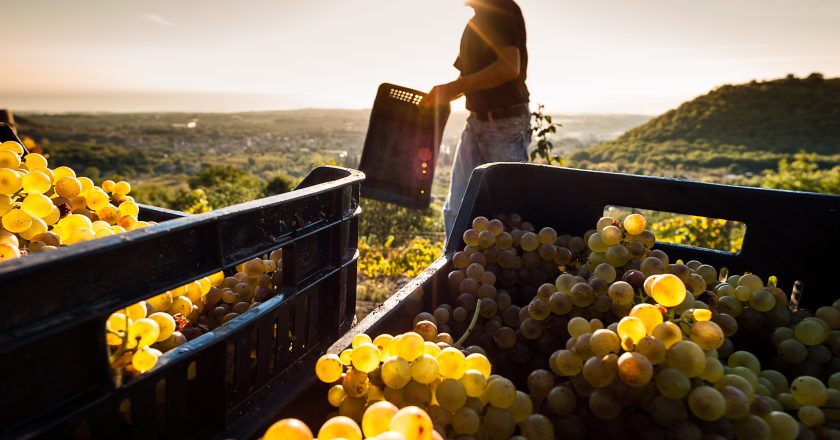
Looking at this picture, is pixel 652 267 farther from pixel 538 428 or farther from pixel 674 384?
pixel 538 428

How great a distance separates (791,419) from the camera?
0.85 m

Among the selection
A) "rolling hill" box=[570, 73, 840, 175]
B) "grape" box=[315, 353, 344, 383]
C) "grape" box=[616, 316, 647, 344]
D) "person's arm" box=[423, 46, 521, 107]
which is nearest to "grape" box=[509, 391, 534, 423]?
"grape" box=[616, 316, 647, 344]

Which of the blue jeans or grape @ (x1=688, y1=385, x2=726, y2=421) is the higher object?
the blue jeans

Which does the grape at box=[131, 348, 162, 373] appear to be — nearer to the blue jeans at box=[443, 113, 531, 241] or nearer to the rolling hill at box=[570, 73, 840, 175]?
the blue jeans at box=[443, 113, 531, 241]

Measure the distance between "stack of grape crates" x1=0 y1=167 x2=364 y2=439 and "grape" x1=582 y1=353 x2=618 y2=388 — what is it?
1.72 ft

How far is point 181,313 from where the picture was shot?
1.10 meters

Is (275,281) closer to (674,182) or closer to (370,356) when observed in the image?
(370,356)

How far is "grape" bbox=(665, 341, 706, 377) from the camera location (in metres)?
0.83

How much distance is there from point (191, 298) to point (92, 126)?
101 m

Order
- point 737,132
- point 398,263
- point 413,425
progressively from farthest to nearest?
point 737,132
point 398,263
point 413,425

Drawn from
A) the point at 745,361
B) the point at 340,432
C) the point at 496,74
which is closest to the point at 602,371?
the point at 745,361

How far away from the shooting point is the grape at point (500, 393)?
87cm

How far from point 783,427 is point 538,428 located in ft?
1.33

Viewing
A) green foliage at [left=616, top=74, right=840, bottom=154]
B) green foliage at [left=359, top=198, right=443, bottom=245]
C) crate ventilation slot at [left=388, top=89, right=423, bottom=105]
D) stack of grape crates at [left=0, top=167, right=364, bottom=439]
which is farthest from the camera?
green foliage at [left=616, top=74, right=840, bottom=154]
